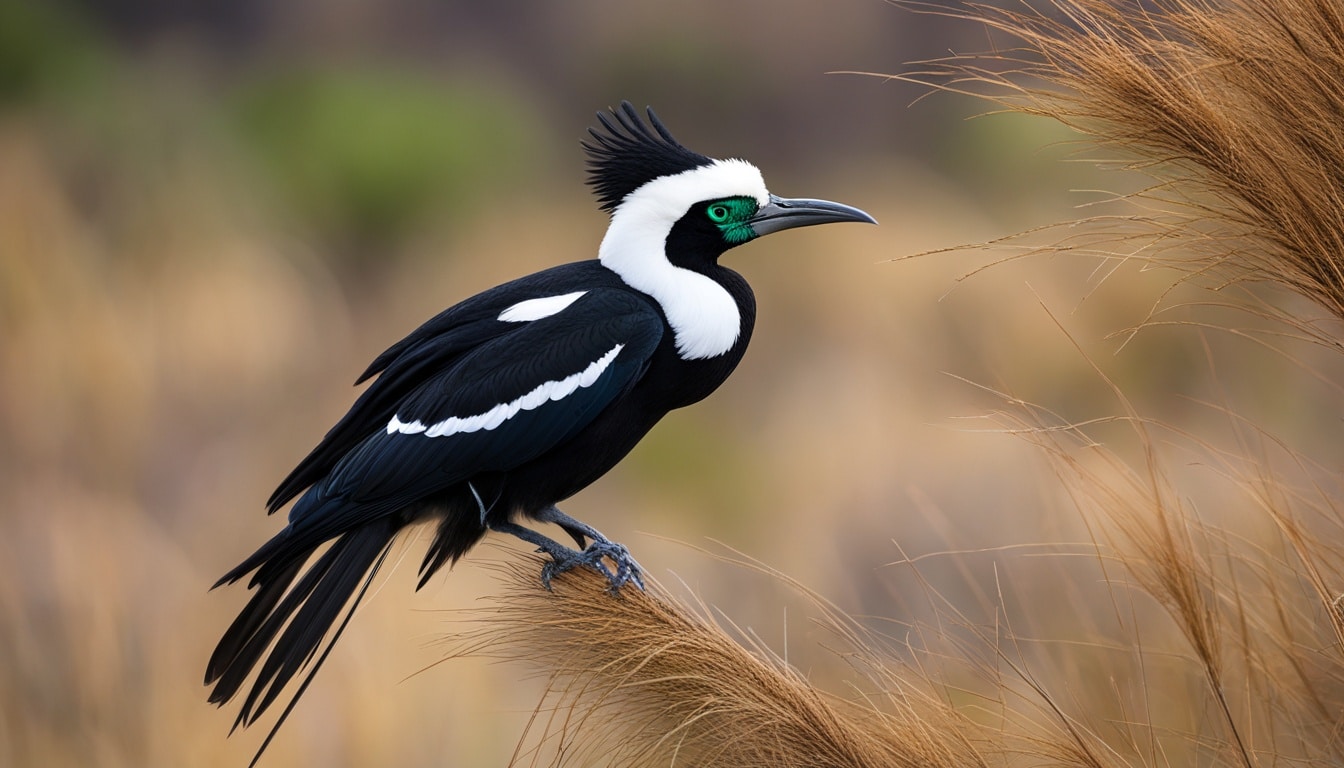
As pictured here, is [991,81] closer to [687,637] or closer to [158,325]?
[687,637]

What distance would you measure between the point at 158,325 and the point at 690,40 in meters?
3.18

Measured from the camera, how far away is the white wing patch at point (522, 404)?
1759 millimetres

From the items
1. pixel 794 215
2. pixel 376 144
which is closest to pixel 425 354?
pixel 794 215

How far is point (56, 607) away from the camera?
3.53m

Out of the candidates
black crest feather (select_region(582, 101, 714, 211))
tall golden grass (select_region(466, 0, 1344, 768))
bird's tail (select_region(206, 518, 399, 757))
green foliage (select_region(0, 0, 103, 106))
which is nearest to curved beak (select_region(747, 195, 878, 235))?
black crest feather (select_region(582, 101, 714, 211))

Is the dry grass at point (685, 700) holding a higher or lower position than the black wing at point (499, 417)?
lower

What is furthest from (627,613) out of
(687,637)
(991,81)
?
(991,81)

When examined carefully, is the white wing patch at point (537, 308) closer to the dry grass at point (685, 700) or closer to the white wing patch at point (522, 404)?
the white wing patch at point (522, 404)

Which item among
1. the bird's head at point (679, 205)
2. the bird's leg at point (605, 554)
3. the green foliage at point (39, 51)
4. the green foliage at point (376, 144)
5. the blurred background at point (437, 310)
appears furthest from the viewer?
the green foliage at point (376, 144)

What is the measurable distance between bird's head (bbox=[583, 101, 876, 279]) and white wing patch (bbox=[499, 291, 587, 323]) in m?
0.09

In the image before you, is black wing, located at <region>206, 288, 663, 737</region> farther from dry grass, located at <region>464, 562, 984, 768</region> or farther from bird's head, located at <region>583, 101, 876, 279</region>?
dry grass, located at <region>464, 562, 984, 768</region>

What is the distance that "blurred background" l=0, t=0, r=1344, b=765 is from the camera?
11.7 ft

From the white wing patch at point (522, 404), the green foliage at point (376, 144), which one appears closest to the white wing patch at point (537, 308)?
the white wing patch at point (522, 404)

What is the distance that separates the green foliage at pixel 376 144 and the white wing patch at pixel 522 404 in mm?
4406
